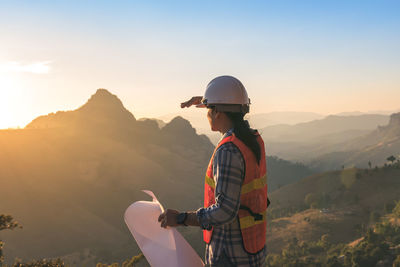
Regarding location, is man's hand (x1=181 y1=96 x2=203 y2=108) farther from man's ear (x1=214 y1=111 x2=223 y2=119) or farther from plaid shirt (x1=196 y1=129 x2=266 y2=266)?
plaid shirt (x1=196 y1=129 x2=266 y2=266)

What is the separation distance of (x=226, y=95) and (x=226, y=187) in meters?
0.80

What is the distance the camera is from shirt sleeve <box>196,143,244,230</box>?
2340 millimetres

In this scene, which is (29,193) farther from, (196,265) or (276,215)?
(196,265)

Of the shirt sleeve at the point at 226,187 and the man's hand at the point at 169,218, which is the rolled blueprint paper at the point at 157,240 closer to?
the man's hand at the point at 169,218

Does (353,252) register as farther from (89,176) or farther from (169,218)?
Result: (89,176)

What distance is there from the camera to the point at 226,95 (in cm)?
266

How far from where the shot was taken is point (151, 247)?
9.27 ft

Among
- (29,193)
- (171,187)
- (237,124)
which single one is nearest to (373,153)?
(171,187)

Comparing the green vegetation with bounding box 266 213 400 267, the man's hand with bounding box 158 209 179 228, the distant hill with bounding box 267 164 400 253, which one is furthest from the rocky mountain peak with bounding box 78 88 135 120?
the man's hand with bounding box 158 209 179 228

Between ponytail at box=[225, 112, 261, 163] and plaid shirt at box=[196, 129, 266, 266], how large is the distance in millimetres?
98

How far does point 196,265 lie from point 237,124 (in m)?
1.29

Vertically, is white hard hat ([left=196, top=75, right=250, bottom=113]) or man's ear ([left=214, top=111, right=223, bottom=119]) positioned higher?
white hard hat ([left=196, top=75, right=250, bottom=113])

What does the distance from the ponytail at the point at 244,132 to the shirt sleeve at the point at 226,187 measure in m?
0.18

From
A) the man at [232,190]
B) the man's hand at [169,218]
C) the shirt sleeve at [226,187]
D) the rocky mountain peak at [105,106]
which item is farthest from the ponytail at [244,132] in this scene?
the rocky mountain peak at [105,106]
